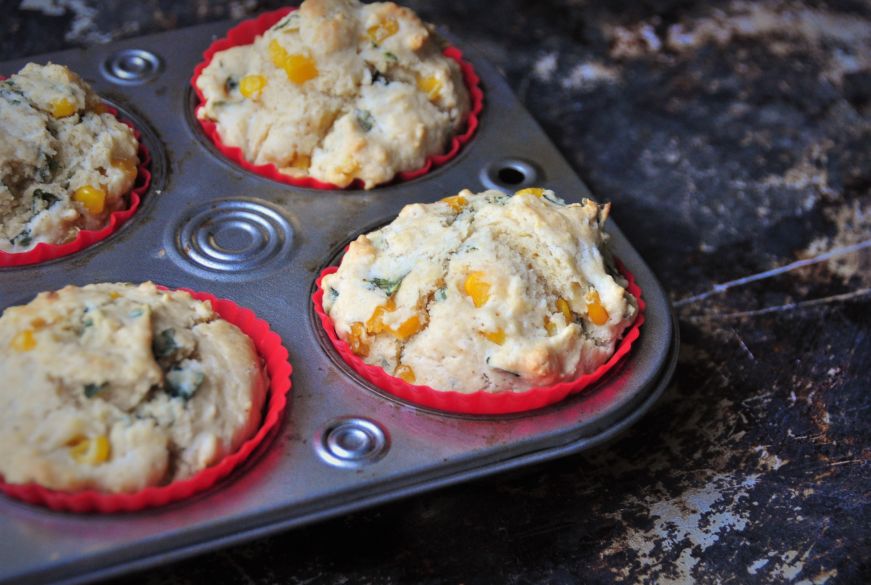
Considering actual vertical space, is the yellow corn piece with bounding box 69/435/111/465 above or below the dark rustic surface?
above

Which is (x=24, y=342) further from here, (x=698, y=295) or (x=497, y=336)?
(x=698, y=295)

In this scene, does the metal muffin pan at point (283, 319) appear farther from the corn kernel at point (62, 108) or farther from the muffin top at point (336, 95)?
the corn kernel at point (62, 108)

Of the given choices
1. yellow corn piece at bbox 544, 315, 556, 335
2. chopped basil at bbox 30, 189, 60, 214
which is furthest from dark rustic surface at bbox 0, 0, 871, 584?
chopped basil at bbox 30, 189, 60, 214

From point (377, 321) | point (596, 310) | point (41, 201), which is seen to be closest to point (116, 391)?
point (377, 321)

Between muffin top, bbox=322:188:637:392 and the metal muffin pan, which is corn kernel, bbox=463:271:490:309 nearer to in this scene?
muffin top, bbox=322:188:637:392

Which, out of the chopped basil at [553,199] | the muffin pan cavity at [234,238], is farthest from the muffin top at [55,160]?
the chopped basil at [553,199]

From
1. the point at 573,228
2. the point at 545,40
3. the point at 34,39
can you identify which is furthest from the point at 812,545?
the point at 34,39
